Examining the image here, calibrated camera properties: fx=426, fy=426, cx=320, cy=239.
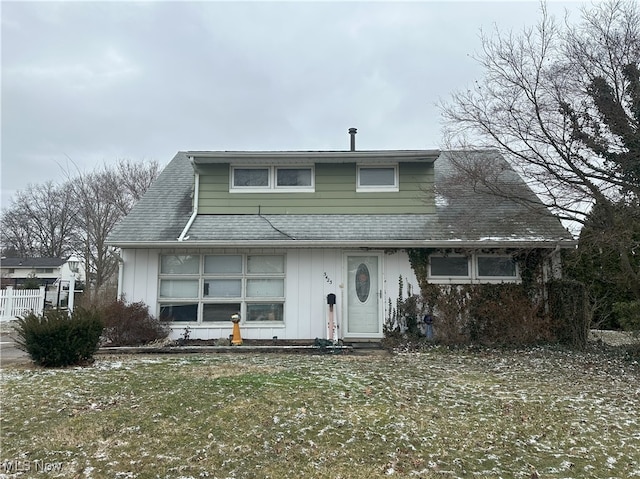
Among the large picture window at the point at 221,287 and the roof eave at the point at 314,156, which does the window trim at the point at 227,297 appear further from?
the roof eave at the point at 314,156

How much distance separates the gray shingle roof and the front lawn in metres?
3.37

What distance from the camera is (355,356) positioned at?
8547 millimetres

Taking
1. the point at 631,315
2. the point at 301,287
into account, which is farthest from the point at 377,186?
the point at 631,315

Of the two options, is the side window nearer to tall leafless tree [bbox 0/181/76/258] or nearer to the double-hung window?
the double-hung window

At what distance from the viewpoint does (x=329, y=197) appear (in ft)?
37.2

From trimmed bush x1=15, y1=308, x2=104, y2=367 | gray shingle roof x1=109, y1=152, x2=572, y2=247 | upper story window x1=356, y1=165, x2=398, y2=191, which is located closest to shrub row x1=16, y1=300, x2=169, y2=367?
trimmed bush x1=15, y1=308, x2=104, y2=367

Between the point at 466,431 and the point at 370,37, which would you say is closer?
the point at 466,431

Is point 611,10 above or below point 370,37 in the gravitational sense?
below

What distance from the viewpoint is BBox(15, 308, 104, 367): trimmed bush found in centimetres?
712

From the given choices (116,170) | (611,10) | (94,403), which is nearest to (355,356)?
(94,403)

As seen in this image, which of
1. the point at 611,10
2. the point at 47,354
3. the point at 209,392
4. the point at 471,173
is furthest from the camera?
the point at 471,173

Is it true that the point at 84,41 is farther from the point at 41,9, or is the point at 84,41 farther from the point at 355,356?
the point at 355,356

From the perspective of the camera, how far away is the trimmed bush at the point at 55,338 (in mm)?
7117

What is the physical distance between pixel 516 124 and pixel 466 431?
6.94 metres
